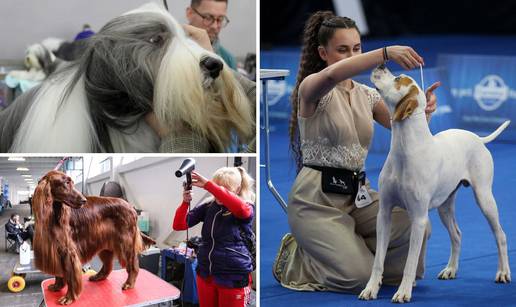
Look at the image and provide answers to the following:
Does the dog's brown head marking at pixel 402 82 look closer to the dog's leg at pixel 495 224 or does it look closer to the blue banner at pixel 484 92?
the dog's leg at pixel 495 224

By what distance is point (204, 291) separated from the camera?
7.68 ft

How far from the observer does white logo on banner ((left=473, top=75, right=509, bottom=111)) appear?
21.1ft

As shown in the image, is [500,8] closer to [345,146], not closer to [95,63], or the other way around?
A: [345,146]

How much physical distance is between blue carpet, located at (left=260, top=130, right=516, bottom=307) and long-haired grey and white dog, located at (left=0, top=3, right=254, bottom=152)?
1.11 m

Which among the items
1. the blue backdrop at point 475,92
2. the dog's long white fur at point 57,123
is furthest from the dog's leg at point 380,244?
the blue backdrop at point 475,92

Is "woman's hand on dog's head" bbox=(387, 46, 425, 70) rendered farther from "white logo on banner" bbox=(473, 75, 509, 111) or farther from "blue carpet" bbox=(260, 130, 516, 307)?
"white logo on banner" bbox=(473, 75, 509, 111)

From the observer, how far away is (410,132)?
254cm

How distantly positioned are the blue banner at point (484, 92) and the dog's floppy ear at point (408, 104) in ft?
13.4

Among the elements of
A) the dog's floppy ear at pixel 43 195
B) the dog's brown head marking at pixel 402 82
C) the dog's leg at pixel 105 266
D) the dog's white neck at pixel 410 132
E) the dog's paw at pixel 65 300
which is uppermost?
the dog's brown head marking at pixel 402 82

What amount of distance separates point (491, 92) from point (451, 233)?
3770 millimetres

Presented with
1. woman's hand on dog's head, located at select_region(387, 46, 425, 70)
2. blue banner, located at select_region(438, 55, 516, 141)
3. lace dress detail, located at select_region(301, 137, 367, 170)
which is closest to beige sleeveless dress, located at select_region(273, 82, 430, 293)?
lace dress detail, located at select_region(301, 137, 367, 170)

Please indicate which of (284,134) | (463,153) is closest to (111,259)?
(463,153)

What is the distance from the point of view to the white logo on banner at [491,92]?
21.1ft

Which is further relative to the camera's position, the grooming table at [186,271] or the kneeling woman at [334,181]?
the kneeling woman at [334,181]
